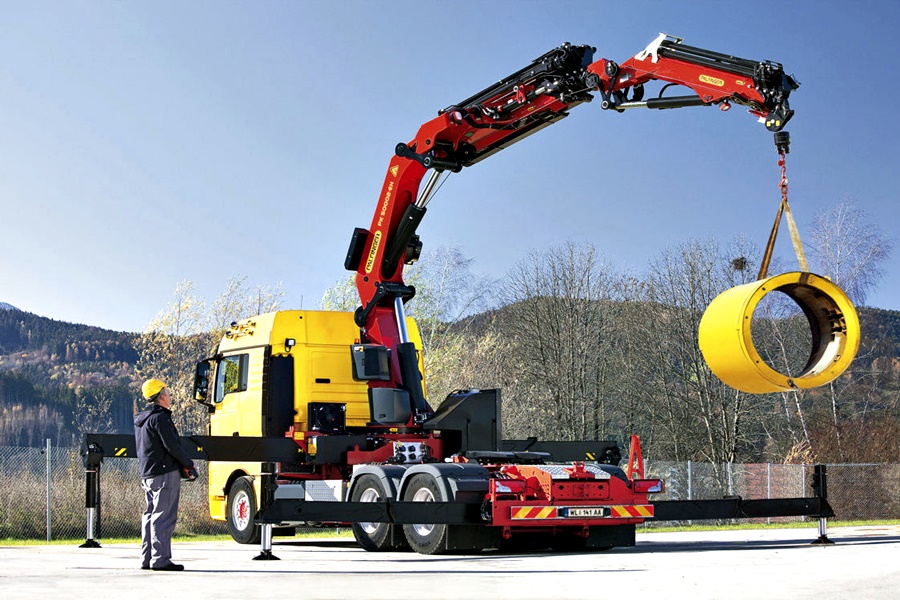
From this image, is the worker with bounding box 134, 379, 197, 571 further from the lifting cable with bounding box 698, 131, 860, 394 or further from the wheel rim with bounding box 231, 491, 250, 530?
the wheel rim with bounding box 231, 491, 250, 530

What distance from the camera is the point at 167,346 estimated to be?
1874 inches

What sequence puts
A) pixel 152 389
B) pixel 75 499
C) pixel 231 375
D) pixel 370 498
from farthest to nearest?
pixel 75 499 < pixel 231 375 < pixel 370 498 < pixel 152 389

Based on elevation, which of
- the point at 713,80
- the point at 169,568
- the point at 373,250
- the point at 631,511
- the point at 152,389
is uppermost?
the point at 713,80

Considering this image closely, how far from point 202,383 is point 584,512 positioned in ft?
26.9

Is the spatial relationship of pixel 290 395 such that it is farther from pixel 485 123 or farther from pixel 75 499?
pixel 75 499

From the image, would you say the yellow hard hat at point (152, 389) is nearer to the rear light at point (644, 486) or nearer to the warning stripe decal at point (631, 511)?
the warning stripe decal at point (631, 511)

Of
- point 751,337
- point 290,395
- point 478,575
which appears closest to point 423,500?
point 478,575

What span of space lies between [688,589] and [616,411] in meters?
42.2

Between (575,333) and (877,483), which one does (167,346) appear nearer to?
(575,333)

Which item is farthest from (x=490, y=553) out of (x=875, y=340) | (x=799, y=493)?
(x=875, y=340)

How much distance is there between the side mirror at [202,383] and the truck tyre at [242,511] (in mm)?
1957

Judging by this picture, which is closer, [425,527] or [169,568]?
[169,568]

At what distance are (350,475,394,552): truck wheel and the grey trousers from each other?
367cm

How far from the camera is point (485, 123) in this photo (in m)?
16.4
